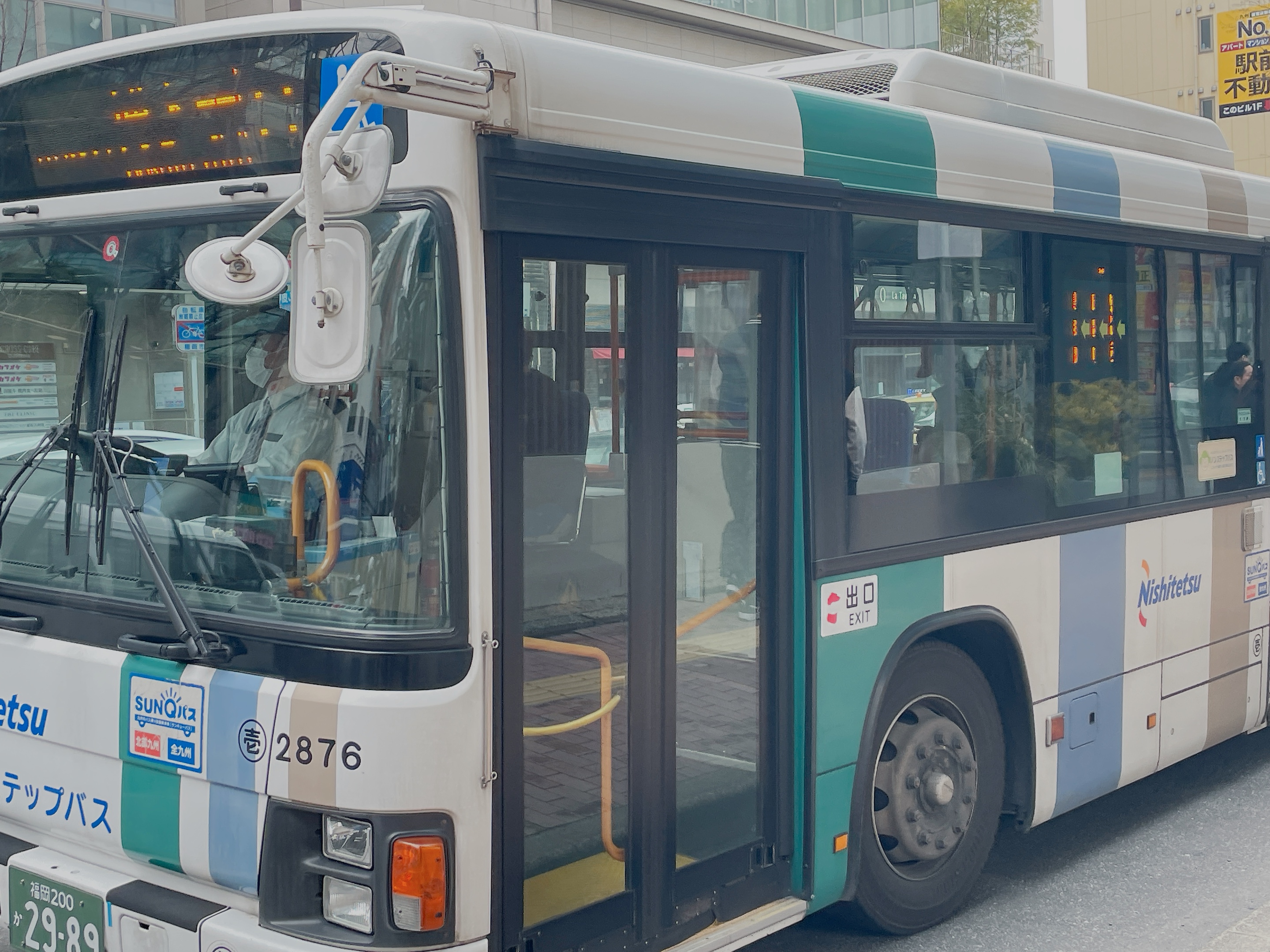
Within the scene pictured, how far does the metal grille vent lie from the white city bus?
27 millimetres

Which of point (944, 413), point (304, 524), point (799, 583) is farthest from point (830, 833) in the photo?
point (304, 524)

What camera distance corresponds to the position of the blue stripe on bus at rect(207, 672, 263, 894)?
312 centimetres

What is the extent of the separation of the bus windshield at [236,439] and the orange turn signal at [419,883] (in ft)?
1.58

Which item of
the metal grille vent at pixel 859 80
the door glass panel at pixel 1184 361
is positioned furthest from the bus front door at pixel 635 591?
the door glass panel at pixel 1184 361

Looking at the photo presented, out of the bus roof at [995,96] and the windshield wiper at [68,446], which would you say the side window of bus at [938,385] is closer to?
the bus roof at [995,96]

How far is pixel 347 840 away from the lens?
3021 mm

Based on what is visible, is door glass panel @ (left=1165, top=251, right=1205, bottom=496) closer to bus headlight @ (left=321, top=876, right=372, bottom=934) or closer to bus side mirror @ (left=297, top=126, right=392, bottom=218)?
bus side mirror @ (left=297, top=126, right=392, bottom=218)

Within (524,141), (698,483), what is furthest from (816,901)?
(524,141)

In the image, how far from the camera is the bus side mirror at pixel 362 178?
9.86ft

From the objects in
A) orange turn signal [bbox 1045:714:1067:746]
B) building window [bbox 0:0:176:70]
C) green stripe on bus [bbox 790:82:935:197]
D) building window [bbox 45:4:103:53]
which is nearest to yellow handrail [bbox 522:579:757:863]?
green stripe on bus [bbox 790:82:935:197]

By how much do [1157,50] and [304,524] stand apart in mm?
47281

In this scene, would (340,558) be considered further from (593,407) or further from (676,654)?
(676,654)

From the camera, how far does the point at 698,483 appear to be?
148 inches

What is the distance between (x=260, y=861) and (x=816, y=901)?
5.73 ft
